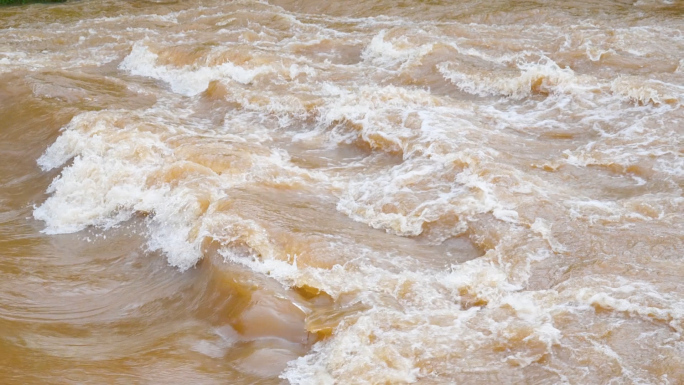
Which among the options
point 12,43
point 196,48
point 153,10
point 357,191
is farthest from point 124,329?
point 153,10

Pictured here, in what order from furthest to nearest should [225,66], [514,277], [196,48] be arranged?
[196,48] → [225,66] → [514,277]

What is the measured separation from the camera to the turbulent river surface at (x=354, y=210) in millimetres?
4250

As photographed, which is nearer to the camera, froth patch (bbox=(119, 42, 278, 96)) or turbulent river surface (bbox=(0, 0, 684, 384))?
turbulent river surface (bbox=(0, 0, 684, 384))

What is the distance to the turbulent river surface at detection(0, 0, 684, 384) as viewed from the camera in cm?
425

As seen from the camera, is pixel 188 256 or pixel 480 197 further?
pixel 480 197

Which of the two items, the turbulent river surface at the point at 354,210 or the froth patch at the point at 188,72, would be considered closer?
the turbulent river surface at the point at 354,210

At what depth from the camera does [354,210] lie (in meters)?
6.21

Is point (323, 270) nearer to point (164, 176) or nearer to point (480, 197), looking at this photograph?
point (480, 197)

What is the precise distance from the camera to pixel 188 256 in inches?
218

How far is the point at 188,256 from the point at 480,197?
2486mm

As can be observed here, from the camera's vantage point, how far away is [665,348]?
413cm

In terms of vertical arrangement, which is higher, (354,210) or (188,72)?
(188,72)

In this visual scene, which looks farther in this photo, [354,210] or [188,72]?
[188,72]

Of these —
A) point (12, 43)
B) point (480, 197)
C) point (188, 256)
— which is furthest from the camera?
Result: point (12, 43)
